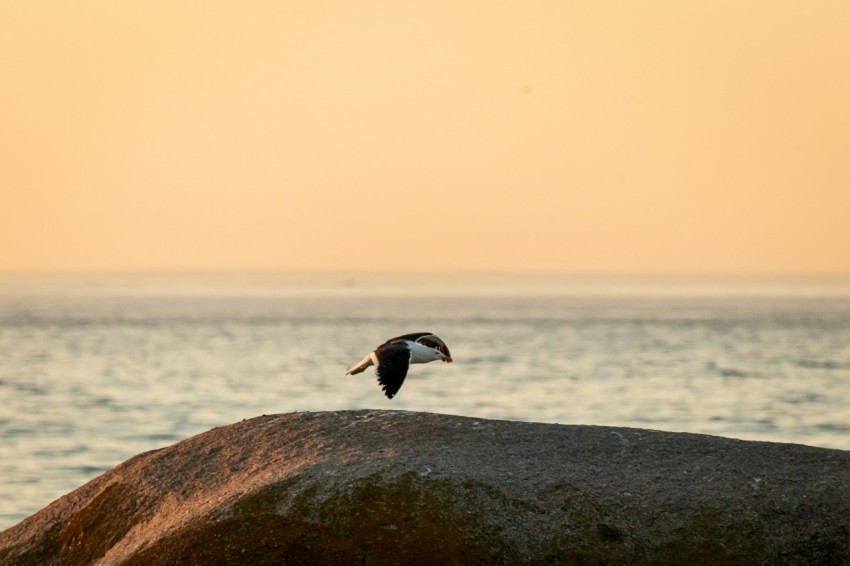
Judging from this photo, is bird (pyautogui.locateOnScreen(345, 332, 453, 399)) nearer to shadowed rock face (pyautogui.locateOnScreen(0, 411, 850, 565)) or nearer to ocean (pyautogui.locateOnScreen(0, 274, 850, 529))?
shadowed rock face (pyautogui.locateOnScreen(0, 411, 850, 565))

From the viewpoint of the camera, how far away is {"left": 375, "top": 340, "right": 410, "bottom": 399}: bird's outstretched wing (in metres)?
14.1

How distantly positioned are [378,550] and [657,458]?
291 cm

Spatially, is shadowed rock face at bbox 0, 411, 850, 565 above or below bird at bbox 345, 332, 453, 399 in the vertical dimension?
below

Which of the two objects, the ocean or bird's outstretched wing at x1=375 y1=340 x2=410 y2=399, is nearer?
bird's outstretched wing at x1=375 y1=340 x2=410 y2=399

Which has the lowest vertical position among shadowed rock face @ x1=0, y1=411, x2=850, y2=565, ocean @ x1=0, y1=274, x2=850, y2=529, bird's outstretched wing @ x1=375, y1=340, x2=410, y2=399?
ocean @ x1=0, y1=274, x2=850, y2=529

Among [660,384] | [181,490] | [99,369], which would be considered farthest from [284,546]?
[99,369]

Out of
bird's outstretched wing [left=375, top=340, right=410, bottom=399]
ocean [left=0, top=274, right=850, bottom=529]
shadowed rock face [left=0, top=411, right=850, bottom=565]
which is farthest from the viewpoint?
ocean [left=0, top=274, right=850, bottom=529]

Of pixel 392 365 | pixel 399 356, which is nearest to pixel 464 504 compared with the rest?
pixel 392 365

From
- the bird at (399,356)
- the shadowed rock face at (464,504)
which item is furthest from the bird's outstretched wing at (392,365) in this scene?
the shadowed rock face at (464,504)

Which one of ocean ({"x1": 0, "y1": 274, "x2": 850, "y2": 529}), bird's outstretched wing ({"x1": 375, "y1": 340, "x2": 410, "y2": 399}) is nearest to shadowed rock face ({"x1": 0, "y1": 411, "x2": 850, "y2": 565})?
bird's outstretched wing ({"x1": 375, "y1": 340, "x2": 410, "y2": 399})

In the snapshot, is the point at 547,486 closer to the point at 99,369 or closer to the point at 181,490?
the point at 181,490

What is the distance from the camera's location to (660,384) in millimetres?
53375

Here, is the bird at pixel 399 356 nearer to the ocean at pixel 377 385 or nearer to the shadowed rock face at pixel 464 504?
the shadowed rock face at pixel 464 504

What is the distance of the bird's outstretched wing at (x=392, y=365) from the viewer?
1412 cm
